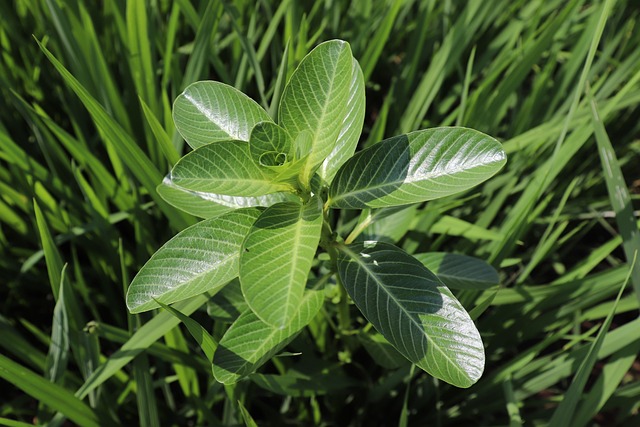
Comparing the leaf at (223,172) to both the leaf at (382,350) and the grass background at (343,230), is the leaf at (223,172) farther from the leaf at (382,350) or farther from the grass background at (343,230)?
the leaf at (382,350)

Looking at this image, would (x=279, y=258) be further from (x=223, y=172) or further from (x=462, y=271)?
(x=462, y=271)

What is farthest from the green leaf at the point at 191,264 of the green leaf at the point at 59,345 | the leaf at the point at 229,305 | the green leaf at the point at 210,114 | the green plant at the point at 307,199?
the green leaf at the point at 59,345

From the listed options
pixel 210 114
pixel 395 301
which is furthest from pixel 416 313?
pixel 210 114

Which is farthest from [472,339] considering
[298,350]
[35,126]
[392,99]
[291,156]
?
[35,126]

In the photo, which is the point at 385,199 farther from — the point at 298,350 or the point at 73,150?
the point at 73,150

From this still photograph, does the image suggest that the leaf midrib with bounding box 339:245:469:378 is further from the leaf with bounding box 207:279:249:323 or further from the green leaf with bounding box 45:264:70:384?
the green leaf with bounding box 45:264:70:384

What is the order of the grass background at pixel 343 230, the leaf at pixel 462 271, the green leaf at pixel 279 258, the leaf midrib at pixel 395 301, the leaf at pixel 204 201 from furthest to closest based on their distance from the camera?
the grass background at pixel 343 230 → the leaf at pixel 462 271 → the leaf at pixel 204 201 → the leaf midrib at pixel 395 301 → the green leaf at pixel 279 258

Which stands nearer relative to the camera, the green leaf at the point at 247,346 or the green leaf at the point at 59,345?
the green leaf at the point at 247,346
